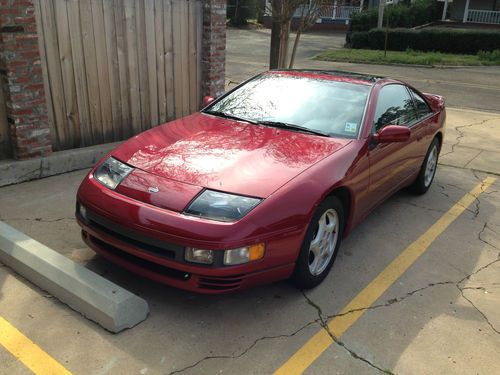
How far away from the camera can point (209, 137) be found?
383 cm

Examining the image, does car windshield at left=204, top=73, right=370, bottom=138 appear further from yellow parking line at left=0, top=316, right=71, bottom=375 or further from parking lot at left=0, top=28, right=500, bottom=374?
yellow parking line at left=0, top=316, right=71, bottom=375

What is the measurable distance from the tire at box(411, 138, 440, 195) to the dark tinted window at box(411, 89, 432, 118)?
0.40 meters

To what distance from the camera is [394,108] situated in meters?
4.62

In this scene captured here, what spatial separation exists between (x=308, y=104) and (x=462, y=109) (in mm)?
8043

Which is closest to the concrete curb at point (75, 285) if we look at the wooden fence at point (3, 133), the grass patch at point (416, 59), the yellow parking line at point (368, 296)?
the yellow parking line at point (368, 296)

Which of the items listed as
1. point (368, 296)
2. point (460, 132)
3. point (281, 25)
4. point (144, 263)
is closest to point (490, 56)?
point (460, 132)

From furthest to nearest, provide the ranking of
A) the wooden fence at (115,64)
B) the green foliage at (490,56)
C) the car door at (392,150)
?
1. the green foliage at (490,56)
2. the wooden fence at (115,64)
3. the car door at (392,150)

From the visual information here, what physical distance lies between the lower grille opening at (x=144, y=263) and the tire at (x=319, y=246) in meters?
0.80

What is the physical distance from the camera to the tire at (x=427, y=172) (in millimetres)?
5391

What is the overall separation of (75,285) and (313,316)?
1584mm

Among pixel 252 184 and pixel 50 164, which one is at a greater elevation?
pixel 252 184

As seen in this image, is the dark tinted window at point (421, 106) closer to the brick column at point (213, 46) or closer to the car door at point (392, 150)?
the car door at point (392, 150)

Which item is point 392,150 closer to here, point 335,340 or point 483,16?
point 335,340

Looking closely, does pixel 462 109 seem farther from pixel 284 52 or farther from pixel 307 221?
pixel 307 221
